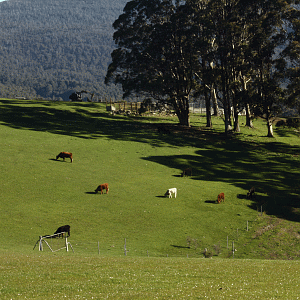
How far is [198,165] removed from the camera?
58.0 meters

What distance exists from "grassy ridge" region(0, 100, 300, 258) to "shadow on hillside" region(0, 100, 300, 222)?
0.18m

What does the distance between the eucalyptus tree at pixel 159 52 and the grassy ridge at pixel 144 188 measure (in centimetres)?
1034

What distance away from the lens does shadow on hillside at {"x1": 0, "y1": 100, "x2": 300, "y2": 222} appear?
47250 millimetres

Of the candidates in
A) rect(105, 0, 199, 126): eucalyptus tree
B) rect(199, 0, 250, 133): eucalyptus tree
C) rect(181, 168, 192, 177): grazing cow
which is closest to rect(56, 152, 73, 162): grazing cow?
rect(181, 168, 192, 177): grazing cow

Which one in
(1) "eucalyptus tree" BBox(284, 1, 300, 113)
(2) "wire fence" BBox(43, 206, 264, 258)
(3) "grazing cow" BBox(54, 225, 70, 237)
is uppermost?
(1) "eucalyptus tree" BBox(284, 1, 300, 113)

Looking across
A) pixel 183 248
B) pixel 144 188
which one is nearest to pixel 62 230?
pixel 183 248

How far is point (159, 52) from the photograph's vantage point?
86812 mm

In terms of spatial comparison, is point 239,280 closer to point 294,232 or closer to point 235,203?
point 294,232

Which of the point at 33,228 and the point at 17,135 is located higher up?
the point at 17,135

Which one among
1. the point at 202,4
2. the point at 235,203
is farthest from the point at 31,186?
the point at 202,4

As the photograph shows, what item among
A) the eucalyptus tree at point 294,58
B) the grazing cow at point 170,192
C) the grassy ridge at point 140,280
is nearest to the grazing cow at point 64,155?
the grazing cow at point 170,192

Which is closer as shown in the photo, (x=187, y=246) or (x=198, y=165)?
(x=187, y=246)

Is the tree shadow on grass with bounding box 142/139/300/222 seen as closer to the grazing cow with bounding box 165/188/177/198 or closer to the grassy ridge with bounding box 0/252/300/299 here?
the grazing cow with bounding box 165/188/177/198

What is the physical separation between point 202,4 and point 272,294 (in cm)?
8035
